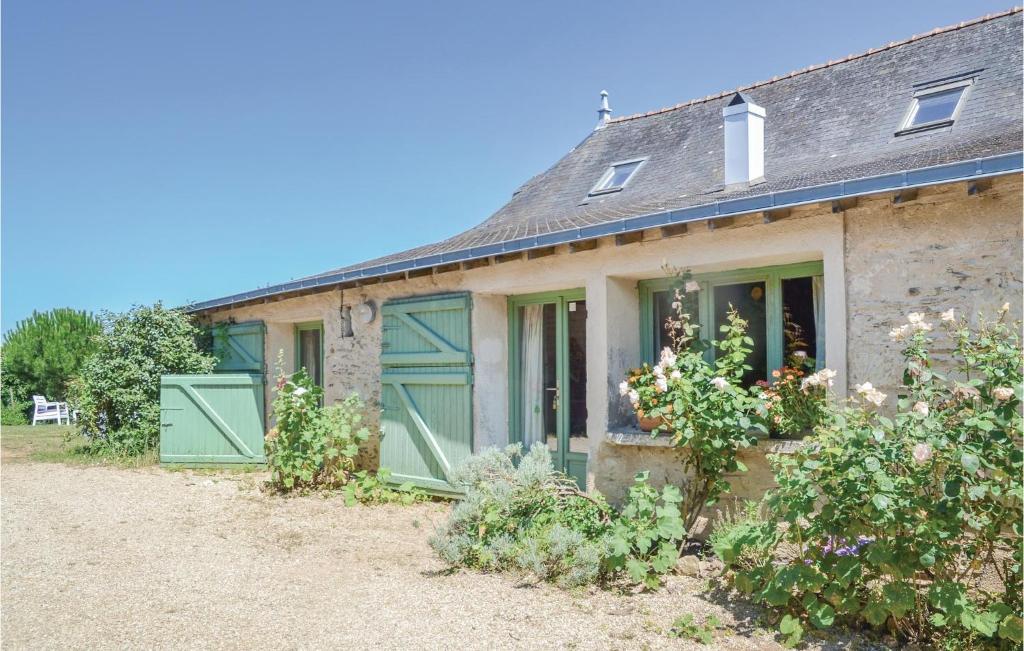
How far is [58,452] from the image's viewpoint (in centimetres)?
1089

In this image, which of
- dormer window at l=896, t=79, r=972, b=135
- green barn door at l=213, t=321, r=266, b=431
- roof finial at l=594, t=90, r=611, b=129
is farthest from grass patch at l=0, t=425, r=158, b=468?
dormer window at l=896, t=79, r=972, b=135

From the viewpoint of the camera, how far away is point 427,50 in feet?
29.4

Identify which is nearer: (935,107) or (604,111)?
(935,107)

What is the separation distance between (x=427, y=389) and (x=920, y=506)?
487cm

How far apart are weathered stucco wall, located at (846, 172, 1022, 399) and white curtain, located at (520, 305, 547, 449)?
298 centimetres

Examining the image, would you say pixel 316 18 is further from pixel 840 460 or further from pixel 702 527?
pixel 840 460

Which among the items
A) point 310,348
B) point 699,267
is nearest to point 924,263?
point 699,267

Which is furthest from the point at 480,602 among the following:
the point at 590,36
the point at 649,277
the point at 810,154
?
the point at 590,36

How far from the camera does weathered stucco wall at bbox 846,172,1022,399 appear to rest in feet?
13.0

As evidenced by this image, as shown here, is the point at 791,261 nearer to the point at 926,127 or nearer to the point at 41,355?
the point at 926,127

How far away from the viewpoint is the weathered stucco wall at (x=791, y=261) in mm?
4055

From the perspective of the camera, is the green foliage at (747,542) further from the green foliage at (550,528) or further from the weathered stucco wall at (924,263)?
the weathered stucco wall at (924,263)

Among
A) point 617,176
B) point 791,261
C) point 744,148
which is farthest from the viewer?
point 617,176

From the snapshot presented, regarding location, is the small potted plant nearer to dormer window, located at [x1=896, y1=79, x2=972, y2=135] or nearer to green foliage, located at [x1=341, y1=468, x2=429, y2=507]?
dormer window, located at [x1=896, y1=79, x2=972, y2=135]
